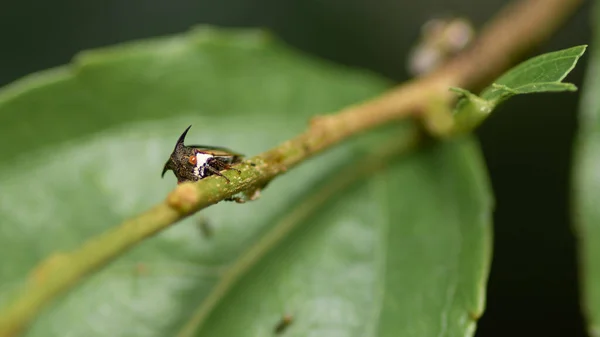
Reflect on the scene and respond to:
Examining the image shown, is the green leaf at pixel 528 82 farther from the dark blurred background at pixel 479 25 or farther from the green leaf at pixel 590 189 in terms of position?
the dark blurred background at pixel 479 25

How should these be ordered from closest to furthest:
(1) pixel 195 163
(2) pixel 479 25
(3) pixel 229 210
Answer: (1) pixel 195 163, (3) pixel 229 210, (2) pixel 479 25

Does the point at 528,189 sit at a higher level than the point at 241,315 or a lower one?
higher

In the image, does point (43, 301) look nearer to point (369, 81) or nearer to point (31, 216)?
point (31, 216)

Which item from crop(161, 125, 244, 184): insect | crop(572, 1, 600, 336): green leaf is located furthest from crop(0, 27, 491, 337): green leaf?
crop(161, 125, 244, 184): insect

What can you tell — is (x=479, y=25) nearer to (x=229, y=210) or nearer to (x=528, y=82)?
(x=229, y=210)

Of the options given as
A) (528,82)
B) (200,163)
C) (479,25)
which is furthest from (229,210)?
(479,25)

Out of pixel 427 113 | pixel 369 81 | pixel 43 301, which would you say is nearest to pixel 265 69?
pixel 369 81
